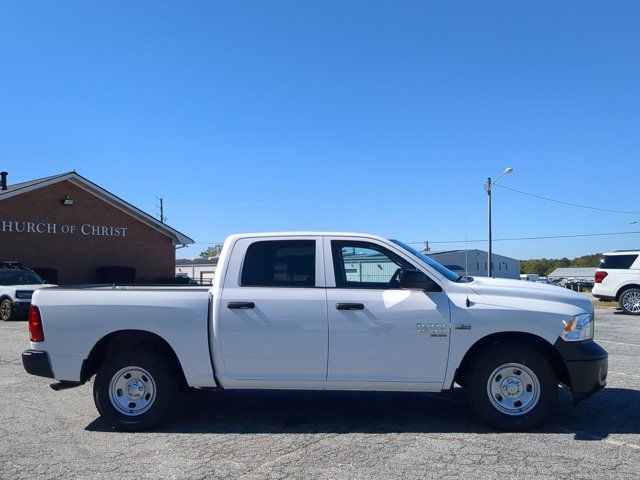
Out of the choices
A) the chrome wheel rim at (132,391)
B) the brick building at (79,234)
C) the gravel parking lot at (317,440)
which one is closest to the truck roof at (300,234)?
the chrome wheel rim at (132,391)

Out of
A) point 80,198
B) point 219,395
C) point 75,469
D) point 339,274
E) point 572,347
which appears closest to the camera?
point 75,469

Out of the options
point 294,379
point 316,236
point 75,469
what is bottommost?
point 75,469

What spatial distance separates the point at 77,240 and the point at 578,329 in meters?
26.5

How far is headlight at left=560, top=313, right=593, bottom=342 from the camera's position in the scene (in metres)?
5.33

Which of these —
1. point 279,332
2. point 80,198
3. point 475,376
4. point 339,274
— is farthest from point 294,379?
point 80,198

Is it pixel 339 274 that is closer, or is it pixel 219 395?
pixel 339 274

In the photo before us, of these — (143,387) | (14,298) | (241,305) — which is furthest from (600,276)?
(14,298)

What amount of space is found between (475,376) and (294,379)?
1.73m

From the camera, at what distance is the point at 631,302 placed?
16.9 meters

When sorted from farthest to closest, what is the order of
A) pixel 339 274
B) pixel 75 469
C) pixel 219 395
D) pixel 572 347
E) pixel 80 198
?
pixel 80 198 → pixel 219 395 → pixel 339 274 → pixel 572 347 → pixel 75 469

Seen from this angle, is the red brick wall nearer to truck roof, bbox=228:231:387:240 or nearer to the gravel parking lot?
the gravel parking lot

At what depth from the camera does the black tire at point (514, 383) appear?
17.6ft

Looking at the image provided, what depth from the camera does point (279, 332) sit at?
546 cm

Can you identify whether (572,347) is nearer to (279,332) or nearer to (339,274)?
(339,274)
